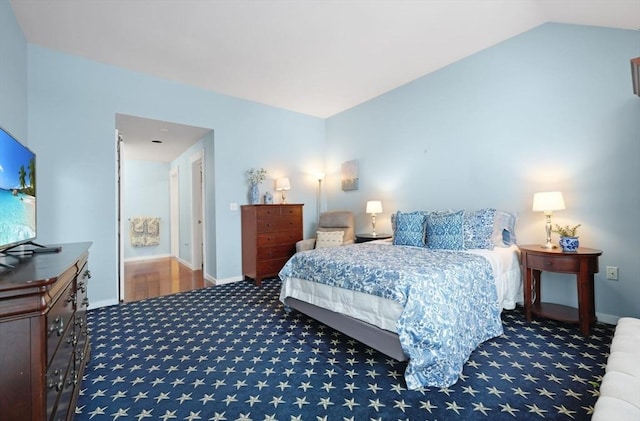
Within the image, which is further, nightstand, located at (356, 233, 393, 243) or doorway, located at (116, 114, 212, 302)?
nightstand, located at (356, 233, 393, 243)

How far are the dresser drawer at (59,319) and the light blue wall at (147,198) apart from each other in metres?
5.76

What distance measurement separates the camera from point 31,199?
1787mm

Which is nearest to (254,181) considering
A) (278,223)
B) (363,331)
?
(278,223)

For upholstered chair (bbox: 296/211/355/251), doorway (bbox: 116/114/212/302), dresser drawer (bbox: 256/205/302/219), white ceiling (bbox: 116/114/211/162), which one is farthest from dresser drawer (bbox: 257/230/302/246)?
white ceiling (bbox: 116/114/211/162)

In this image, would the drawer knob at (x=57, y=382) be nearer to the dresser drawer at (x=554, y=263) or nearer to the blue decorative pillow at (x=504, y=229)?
the dresser drawer at (x=554, y=263)

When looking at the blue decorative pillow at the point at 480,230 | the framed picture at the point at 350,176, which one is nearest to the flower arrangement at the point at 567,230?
the blue decorative pillow at the point at 480,230

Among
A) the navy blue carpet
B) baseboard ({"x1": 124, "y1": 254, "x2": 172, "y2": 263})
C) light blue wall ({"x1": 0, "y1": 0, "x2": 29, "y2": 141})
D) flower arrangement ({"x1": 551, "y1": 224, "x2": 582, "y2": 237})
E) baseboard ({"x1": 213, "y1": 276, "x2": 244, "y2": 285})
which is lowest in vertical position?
the navy blue carpet

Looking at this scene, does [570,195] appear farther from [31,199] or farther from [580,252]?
[31,199]

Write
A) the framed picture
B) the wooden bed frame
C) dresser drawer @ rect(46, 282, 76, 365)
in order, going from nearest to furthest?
1. dresser drawer @ rect(46, 282, 76, 365)
2. the wooden bed frame
3. the framed picture

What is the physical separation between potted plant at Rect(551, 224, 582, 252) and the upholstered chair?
8.22 ft

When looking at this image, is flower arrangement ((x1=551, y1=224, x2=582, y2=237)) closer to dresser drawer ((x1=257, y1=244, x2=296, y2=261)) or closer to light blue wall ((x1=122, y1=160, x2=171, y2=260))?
dresser drawer ((x1=257, y1=244, x2=296, y2=261))

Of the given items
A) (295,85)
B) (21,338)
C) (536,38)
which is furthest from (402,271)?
(295,85)

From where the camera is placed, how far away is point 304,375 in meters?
1.94

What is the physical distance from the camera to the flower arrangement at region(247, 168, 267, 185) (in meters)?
4.54
